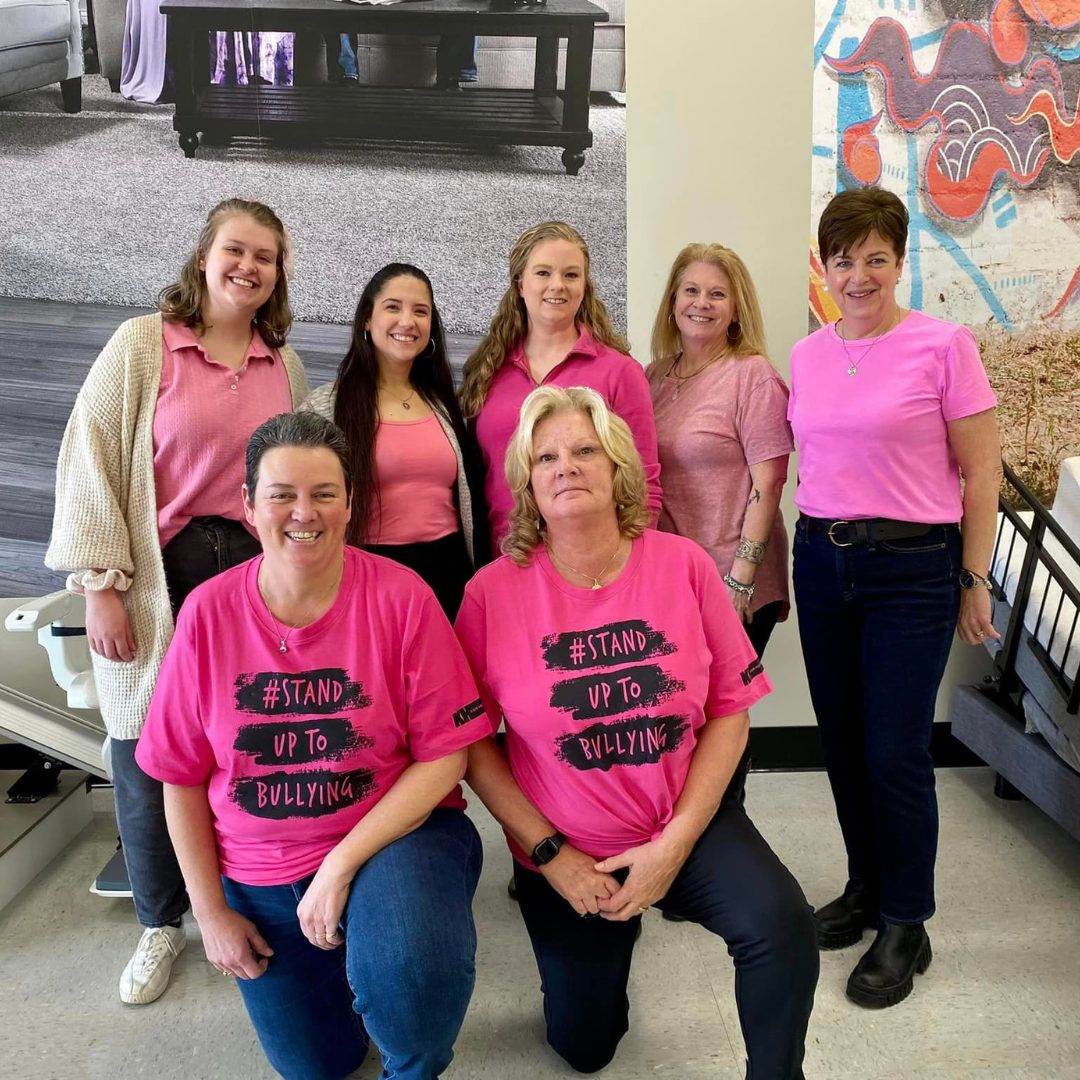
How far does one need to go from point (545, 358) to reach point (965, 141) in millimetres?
1593

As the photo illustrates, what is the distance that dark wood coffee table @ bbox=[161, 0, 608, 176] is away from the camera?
9.14 ft

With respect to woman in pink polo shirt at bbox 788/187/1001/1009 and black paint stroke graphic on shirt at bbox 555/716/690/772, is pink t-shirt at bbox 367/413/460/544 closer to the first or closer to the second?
black paint stroke graphic on shirt at bbox 555/716/690/772

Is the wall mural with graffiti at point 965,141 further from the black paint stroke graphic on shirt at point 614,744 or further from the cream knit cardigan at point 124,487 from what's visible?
the cream knit cardigan at point 124,487

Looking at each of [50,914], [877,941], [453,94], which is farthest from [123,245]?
[877,941]

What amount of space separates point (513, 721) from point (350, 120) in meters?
1.97

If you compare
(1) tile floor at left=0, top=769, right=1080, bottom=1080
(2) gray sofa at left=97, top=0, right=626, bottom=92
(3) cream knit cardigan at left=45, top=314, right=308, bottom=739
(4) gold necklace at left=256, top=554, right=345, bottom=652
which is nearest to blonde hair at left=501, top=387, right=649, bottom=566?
(4) gold necklace at left=256, top=554, right=345, bottom=652

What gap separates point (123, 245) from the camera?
2.86 meters

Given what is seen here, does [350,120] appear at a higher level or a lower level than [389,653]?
higher

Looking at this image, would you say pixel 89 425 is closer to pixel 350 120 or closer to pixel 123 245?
pixel 123 245

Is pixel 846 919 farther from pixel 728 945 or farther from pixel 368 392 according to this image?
pixel 368 392

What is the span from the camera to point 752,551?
2217 millimetres

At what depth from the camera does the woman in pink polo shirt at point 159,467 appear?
198cm

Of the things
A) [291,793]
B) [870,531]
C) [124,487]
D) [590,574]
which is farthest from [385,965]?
[870,531]

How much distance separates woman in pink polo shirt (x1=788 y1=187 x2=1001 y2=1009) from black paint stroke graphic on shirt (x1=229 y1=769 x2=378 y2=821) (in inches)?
42.1
